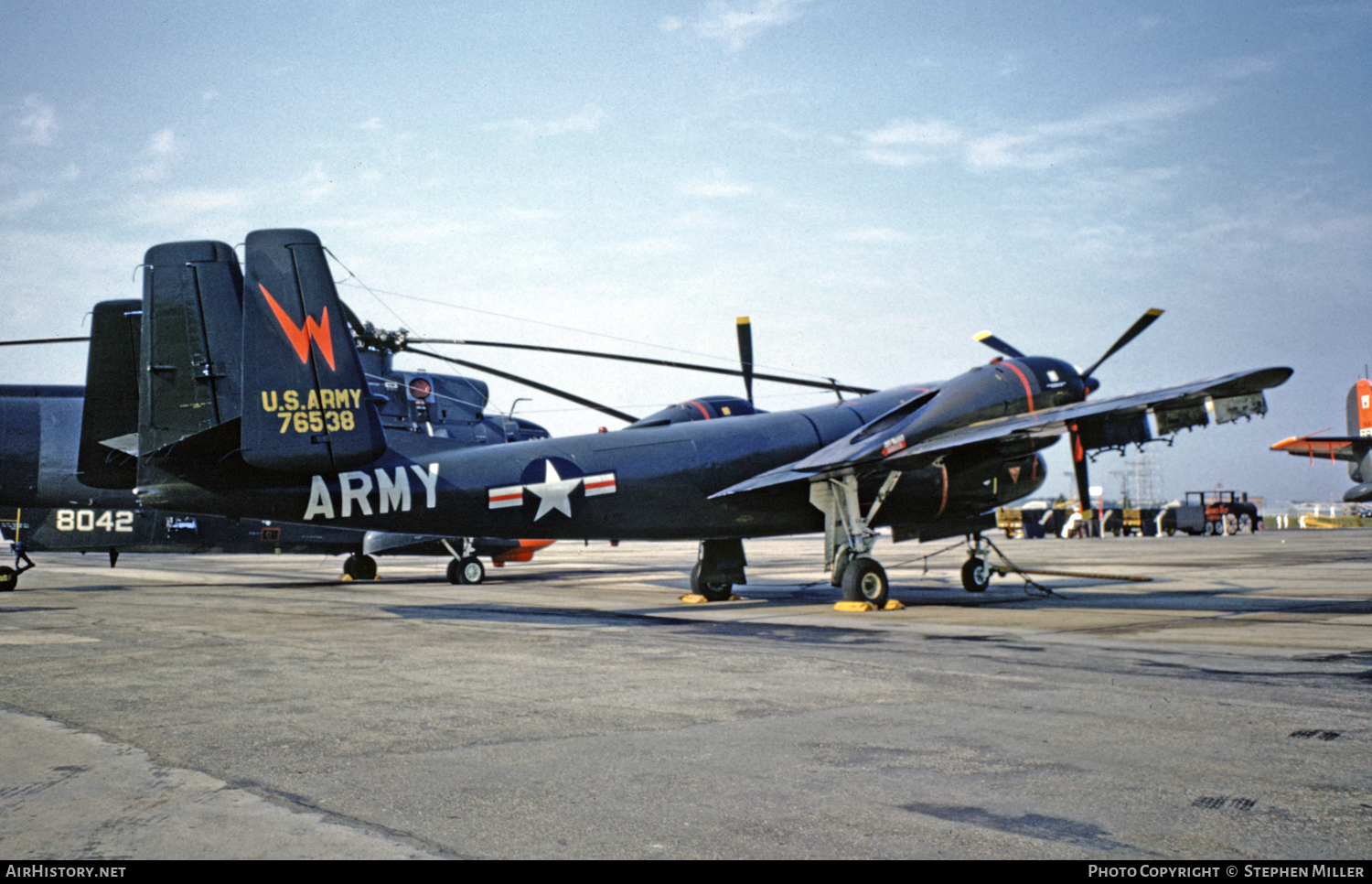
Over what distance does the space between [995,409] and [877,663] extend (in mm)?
9353

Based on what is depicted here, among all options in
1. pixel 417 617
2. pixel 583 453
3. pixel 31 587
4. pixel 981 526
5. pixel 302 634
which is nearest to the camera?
pixel 302 634

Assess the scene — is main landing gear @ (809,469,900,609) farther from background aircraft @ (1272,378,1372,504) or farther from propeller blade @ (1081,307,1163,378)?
background aircraft @ (1272,378,1372,504)

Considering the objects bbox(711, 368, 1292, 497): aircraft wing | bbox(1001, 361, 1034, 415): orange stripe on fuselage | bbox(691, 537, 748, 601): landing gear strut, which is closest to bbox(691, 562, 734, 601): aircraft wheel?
bbox(691, 537, 748, 601): landing gear strut

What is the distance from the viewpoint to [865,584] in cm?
1691

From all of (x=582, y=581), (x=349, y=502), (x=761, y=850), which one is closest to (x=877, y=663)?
(x=761, y=850)

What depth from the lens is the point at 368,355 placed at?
26.9 m

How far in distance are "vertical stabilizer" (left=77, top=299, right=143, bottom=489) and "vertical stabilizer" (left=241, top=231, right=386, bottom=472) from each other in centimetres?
407

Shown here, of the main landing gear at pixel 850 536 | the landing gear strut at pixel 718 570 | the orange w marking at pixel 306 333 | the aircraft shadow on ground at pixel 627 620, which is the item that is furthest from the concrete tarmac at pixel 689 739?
the landing gear strut at pixel 718 570

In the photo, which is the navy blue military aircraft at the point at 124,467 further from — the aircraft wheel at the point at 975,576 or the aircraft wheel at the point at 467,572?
the aircraft wheel at the point at 975,576

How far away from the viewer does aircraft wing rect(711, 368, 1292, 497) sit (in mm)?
14141

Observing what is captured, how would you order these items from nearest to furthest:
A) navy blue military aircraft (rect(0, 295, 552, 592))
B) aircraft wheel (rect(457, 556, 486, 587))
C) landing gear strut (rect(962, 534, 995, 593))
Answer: navy blue military aircraft (rect(0, 295, 552, 592)) < landing gear strut (rect(962, 534, 995, 593)) < aircraft wheel (rect(457, 556, 486, 587))

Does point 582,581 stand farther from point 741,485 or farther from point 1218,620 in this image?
point 1218,620

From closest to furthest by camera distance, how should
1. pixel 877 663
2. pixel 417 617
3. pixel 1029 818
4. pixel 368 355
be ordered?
pixel 1029 818 < pixel 877 663 < pixel 417 617 < pixel 368 355

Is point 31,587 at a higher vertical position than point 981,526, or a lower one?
lower
